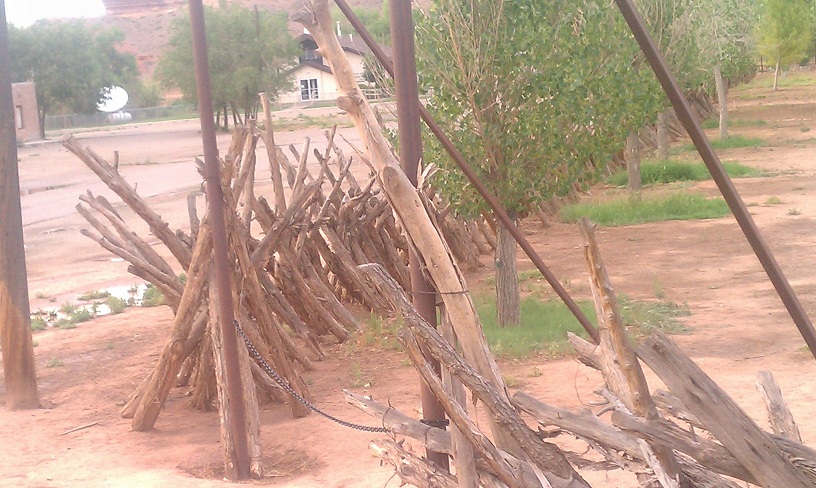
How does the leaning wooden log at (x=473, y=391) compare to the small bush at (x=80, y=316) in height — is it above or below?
above

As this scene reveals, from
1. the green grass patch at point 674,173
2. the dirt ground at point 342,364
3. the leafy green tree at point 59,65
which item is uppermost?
the leafy green tree at point 59,65

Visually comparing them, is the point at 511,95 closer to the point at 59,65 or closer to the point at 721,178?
the point at 721,178

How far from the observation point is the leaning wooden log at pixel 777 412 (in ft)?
9.83

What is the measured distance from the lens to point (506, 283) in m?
7.94

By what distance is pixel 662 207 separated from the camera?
14.4 m

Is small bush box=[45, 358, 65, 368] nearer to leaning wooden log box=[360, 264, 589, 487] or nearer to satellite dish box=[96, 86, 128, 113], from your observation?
leaning wooden log box=[360, 264, 589, 487]

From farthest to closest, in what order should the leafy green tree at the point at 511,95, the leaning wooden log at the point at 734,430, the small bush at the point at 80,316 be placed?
the small bush at the point at 80,316, the leafy green tree at the point at 511,95, the leaning wooden log at the point at 734,430

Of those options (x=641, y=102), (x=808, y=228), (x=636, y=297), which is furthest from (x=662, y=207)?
(x=636, y=297)

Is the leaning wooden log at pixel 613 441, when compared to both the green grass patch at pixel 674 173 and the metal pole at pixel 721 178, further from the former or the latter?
the green grass patch at pixel 674 173

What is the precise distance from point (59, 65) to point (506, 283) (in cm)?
4647

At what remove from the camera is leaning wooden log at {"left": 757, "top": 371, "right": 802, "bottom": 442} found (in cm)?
300

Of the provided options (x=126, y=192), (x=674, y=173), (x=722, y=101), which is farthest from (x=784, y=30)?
(x=126, y=192)

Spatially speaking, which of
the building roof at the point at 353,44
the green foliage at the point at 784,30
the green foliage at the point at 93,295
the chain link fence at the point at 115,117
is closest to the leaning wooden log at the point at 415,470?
the green foliage at the point at 93,295

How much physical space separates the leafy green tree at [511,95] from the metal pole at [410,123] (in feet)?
12.8
